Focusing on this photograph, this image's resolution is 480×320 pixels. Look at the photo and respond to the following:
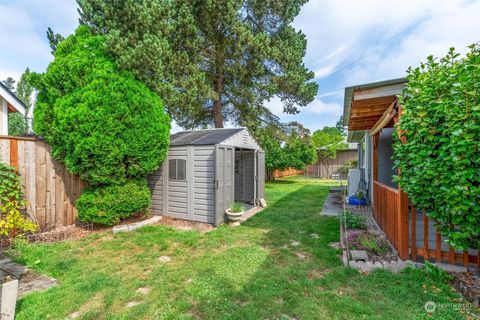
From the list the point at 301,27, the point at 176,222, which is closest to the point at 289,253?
the point at 176,222

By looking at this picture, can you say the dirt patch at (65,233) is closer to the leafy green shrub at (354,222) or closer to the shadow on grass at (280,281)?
the shadow on grass at (280,281)

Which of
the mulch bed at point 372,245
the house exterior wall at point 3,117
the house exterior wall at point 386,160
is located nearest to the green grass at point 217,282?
the mulch bed at point 372,245

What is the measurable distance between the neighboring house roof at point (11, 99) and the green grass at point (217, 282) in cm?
374

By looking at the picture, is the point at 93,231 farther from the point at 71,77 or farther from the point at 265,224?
the point at 265,224

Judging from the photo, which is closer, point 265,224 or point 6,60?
point 265,224

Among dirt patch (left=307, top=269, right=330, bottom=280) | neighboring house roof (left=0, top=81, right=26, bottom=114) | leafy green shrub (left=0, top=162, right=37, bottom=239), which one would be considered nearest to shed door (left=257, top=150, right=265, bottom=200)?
dirt patch (left=307, top=269, right=330, bottom=280)

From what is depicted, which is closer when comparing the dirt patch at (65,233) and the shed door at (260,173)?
the dirt patch at (65,233)

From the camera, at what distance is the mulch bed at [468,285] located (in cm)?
248

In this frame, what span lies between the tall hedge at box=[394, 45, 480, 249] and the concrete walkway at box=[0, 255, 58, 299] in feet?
15.9

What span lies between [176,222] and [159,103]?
3.08 meters

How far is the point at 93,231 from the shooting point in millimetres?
5332

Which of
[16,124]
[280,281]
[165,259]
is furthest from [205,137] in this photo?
[16,124]

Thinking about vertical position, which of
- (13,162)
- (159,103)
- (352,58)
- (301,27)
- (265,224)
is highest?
(301,27)

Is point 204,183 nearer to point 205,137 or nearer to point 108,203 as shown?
point 205,137
